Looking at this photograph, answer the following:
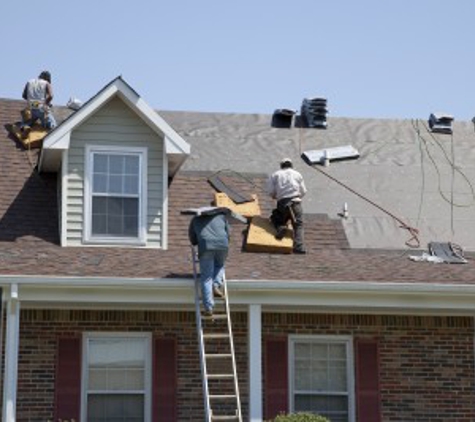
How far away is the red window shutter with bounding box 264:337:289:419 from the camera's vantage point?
573 inches

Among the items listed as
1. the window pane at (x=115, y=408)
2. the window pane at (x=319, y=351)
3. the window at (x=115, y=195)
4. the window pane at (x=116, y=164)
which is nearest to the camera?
the window pane at (x=115, y=408)

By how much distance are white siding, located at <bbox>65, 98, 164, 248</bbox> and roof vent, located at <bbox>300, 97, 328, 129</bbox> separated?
15.3ft

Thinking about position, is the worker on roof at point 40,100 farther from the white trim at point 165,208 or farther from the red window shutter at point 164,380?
the red window shutter at point 164,380

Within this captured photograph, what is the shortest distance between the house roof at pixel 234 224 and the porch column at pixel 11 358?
1.28 ft

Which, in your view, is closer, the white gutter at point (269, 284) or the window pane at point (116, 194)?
the white gutter at point (269, 284)

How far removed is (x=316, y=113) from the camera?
20.0 m

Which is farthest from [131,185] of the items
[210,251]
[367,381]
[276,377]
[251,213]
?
[367,381]

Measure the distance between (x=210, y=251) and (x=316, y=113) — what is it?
7225 millimetres

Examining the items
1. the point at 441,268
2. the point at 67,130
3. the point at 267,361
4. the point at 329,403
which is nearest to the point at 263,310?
the point at 267,361

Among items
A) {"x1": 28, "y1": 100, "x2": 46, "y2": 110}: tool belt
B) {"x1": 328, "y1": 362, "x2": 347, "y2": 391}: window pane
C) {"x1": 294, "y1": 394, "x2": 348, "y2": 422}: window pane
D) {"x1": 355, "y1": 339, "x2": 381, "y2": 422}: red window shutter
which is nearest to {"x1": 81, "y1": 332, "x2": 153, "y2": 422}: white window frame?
{"x1": 294, "y1": 394, "x2": 348, "y2": 422}: window pane

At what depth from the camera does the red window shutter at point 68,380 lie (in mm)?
14094

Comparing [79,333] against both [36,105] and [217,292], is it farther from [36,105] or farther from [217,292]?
[36,105]

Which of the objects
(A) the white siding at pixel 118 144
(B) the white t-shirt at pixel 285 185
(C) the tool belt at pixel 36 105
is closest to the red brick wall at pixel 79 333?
(A) the white siding at pixel 118 144

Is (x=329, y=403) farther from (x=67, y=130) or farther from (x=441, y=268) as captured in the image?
(x=67, y=130)
